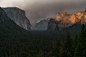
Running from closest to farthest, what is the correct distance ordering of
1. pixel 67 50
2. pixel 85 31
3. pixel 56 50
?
1. pixel 85 31
2. pixel 67 50
3. pixel 56 50

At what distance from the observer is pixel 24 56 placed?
152 feet

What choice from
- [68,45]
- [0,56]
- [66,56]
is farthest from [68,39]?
[0,56]

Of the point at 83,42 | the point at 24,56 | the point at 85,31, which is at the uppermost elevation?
the point at 85,31

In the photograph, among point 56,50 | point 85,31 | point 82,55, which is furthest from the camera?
point 56,50

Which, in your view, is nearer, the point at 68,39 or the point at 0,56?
the point at 68,39

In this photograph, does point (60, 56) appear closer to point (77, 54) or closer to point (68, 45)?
point (68, 45)

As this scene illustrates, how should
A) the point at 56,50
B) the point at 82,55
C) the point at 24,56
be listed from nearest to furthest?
the point at 82,55 < the point at 24,56 < the point at 56,50

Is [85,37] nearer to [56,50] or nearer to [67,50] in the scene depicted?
[67,50]

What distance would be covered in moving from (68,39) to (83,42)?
539 inches

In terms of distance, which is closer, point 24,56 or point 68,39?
point 24,56

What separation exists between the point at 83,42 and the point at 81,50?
11.3ft

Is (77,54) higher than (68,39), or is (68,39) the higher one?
(68,39)

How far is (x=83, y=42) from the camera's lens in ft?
123

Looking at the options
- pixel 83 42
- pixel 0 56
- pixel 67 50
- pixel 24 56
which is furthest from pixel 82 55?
pixel 0 56
